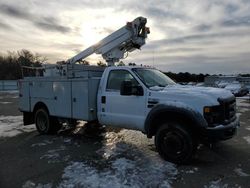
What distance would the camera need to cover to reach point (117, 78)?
23.5 feet

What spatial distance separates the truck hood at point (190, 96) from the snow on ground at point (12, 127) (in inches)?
207

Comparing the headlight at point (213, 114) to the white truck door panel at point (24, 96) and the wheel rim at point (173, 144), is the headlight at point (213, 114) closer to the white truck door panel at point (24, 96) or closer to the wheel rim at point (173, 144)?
the wheel rim at point (173, 144)

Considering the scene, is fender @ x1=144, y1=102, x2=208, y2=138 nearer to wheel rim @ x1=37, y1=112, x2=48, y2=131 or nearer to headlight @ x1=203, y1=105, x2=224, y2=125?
headlight @ x1=203, y1=105, x2=224, y2=125

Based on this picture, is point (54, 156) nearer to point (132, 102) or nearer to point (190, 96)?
point (132, 102)

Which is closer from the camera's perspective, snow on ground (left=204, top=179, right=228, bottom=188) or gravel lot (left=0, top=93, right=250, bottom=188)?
snow on ground (left=204, top=179, right=228, bottom=188)

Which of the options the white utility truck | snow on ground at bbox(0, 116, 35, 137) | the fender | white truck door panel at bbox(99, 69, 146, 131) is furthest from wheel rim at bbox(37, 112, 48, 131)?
the fender

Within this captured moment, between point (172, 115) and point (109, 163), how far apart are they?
163cm

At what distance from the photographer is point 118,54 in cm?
→ 941

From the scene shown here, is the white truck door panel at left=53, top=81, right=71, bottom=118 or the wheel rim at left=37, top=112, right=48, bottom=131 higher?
the white truck door panel at left=53, top=81, right=71, bottom=118

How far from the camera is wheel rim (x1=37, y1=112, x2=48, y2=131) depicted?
352 inches

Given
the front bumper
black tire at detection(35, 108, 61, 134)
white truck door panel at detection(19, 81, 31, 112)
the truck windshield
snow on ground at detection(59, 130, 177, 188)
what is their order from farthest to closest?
white truck door panel at detection(19, 81, 31, 112) < black tire at detection(35, 108, 61, 134) < the truck windshield < the front bumper < snow on ground at detection(59, 130, 177, 188)

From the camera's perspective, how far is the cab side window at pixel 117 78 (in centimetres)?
689

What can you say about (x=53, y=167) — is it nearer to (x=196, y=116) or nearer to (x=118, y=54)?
(x=196, y=116)

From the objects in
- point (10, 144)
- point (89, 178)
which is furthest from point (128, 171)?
point (10, 144)
